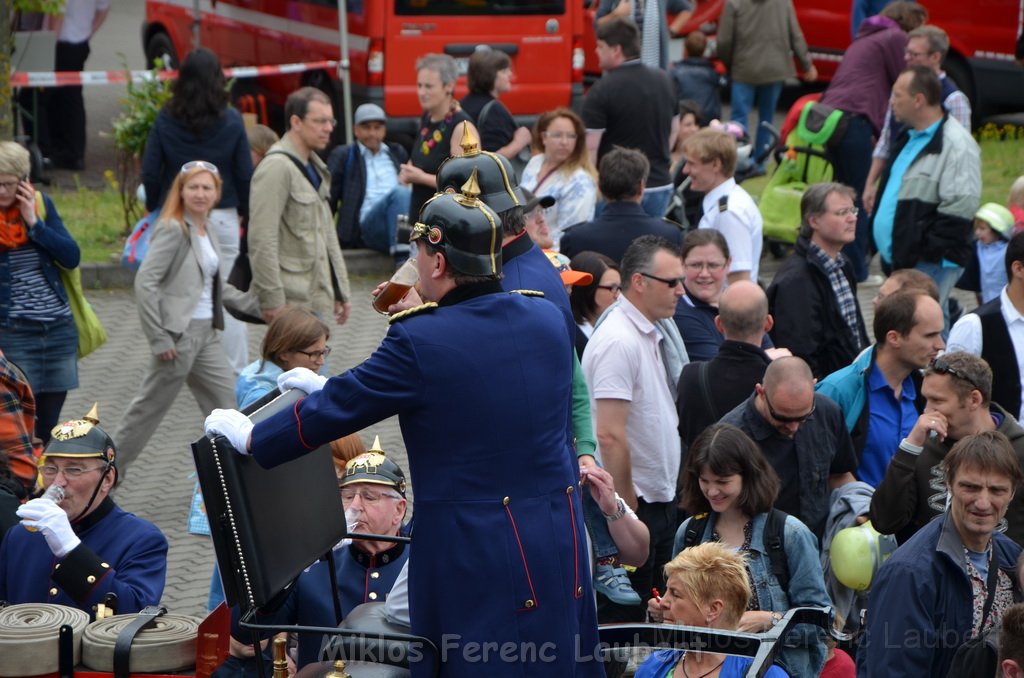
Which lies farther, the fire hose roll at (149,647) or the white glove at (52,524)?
the white glove at (52,524)

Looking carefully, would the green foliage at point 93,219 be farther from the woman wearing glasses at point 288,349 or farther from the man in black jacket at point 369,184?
the woman wearing glasses at point 288,349

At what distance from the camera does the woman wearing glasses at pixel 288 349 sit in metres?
6.25

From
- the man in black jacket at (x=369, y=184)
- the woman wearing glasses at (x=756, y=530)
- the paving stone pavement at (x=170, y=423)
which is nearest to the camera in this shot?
the woman wearing glasses at (x=756, y=530)

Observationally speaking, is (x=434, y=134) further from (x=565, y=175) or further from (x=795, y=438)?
(x=795, y=438)

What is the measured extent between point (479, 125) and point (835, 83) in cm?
328

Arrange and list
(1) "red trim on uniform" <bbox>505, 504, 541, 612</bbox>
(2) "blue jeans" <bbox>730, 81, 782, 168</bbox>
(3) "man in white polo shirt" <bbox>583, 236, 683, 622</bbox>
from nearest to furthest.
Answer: (1) "red trim on uniform" <bbox>505, 504, 541, 612</bbox> < (3) "man in white polo shirt" <bbox>583, 236, 683, 622</bbox> < (2) "blue jeans" <bbox>730, 81, 782, 168</bbox>

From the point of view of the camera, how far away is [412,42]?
1332 cm

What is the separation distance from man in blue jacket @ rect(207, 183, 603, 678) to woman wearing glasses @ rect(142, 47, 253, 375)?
5.63 m

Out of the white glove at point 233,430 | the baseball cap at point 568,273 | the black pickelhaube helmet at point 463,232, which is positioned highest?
the black pickelhaube helmet at point 463,232

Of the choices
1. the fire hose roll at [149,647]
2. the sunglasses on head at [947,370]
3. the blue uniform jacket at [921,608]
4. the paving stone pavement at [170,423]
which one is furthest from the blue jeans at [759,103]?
the fire hose roll at [149,647]

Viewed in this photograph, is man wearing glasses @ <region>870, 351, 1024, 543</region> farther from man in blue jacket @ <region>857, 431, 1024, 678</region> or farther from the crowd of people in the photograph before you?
man in blue jacket @ <region>857, 431, 1024, 678</region>

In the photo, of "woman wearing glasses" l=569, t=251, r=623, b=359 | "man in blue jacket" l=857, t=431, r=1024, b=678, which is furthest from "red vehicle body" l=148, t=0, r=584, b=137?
"man in blue jacket" l=857, t=431, r=1024, b=678

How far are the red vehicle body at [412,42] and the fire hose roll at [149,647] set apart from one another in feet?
31.8

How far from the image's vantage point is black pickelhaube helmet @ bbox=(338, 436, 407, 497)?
5004mm
